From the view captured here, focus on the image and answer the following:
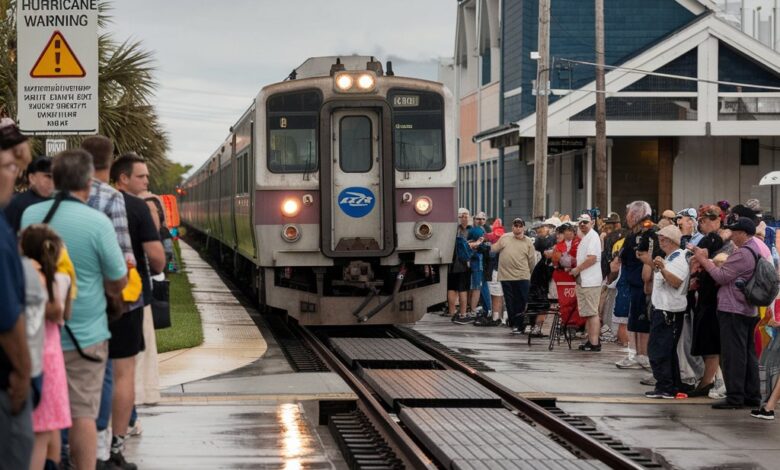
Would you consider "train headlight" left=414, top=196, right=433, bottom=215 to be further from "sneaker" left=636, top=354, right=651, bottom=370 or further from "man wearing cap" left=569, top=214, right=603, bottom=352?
"sneaker" left=636, top=354, right=651, bottom=370

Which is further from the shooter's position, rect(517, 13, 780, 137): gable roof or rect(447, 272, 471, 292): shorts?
rect(517, 13, 780, 137): gable roof

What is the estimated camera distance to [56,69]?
12.6 metres

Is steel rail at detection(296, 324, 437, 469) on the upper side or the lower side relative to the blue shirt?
lower

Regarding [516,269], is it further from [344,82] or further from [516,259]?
[344,82]

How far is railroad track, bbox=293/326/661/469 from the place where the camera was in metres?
9.43

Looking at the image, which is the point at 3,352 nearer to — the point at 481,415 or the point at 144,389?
the point at 144,389

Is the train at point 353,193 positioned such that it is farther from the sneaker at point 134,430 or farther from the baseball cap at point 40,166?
the baseball cap at point 40,166

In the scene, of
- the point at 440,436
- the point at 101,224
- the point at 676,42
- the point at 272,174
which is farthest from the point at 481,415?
the point at 676,42

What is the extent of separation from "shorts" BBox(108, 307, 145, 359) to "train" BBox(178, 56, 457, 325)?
29.9 ft

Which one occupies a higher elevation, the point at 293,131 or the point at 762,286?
the point at 293,131

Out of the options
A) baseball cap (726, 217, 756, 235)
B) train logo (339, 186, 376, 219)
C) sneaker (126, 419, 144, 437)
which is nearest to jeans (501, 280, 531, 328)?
train logo (339, 186, 376, 219)

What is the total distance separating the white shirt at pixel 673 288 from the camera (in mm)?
12945

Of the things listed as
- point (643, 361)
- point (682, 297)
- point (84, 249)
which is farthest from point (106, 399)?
point (643, 361)

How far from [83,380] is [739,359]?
6.61m
